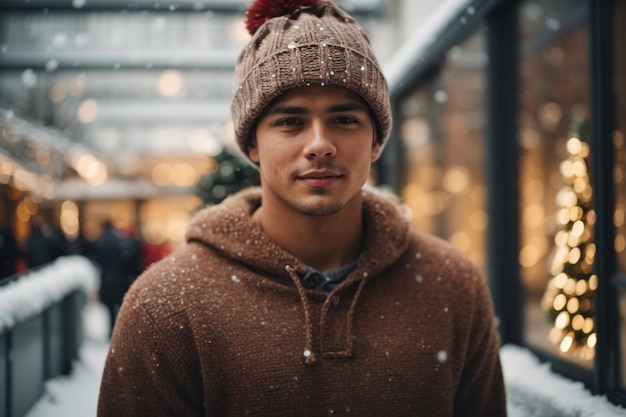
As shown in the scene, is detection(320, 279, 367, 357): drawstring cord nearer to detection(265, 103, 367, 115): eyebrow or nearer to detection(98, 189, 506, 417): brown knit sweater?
detection(98, 189, 506, 417): brown knit sweater

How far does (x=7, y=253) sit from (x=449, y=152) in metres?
5.87

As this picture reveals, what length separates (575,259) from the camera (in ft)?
12.5

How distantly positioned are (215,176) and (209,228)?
4.88m

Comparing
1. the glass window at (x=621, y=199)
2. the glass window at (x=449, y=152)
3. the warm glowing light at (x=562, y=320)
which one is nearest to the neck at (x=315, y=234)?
the glass window at (x=621, y=199)

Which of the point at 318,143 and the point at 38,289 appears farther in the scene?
the point at 38,289

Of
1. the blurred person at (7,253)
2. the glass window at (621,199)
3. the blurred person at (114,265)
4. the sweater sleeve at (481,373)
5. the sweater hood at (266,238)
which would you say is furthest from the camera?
the blurred person at (114,265)

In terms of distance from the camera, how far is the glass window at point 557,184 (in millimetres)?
3789

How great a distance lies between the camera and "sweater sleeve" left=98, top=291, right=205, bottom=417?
1.92m

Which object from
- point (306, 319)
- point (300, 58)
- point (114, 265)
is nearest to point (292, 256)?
point (306, 319)

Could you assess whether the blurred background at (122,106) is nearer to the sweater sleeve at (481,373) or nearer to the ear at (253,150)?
the ear at (253,150)

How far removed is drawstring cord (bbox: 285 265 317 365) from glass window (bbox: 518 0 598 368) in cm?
203

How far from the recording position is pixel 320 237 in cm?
221

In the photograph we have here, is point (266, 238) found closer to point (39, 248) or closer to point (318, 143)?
point (318, 143)

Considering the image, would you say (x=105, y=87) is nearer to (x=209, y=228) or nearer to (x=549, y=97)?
(x=549, y=97)
